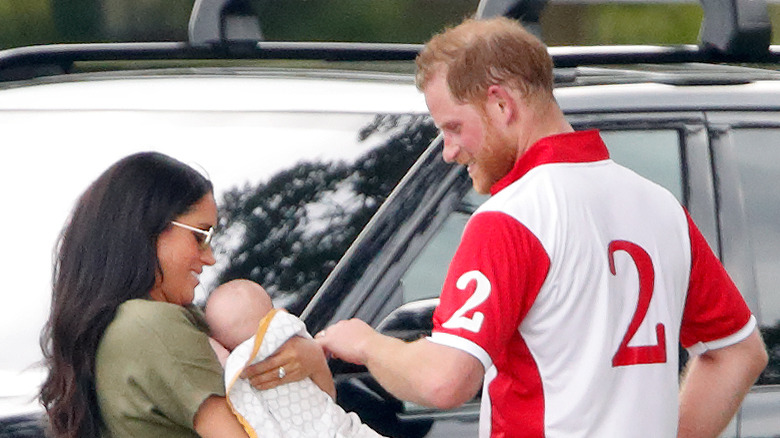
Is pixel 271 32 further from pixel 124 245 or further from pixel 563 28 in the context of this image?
pixel 124 245

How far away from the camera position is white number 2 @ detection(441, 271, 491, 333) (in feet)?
7.70

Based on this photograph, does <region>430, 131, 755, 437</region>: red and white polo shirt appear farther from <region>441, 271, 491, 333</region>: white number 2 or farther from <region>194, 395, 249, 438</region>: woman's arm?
<region>194, 395, 249, 438</region>: woman's arm

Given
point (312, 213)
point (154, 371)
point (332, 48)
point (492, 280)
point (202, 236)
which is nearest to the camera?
point (492, 280)

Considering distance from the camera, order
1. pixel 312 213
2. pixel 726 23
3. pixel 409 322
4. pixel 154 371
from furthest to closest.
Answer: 1. pixel 726 23
2. pixel 312 213
3. pixel 409 322
4. pixel 154 371

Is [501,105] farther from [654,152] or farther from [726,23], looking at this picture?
[726,23]

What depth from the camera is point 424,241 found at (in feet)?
9.64

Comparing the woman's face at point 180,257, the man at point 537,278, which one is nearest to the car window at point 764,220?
the man at point 537,278

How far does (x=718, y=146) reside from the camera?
121 inches

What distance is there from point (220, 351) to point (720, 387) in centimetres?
99

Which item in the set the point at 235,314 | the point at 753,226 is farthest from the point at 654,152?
the point at 235,314

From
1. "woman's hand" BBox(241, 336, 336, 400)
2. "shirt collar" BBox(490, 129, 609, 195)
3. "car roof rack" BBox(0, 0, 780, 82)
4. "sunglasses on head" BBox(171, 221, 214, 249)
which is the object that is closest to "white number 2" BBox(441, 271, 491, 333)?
"shirt collar" BBox(490, 129, 609, 195)

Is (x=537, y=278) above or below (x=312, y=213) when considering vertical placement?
above

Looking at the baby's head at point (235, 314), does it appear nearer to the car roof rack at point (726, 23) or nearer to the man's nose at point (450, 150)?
the man's nose at point (450, 150)

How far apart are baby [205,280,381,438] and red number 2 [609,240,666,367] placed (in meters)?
0.51
